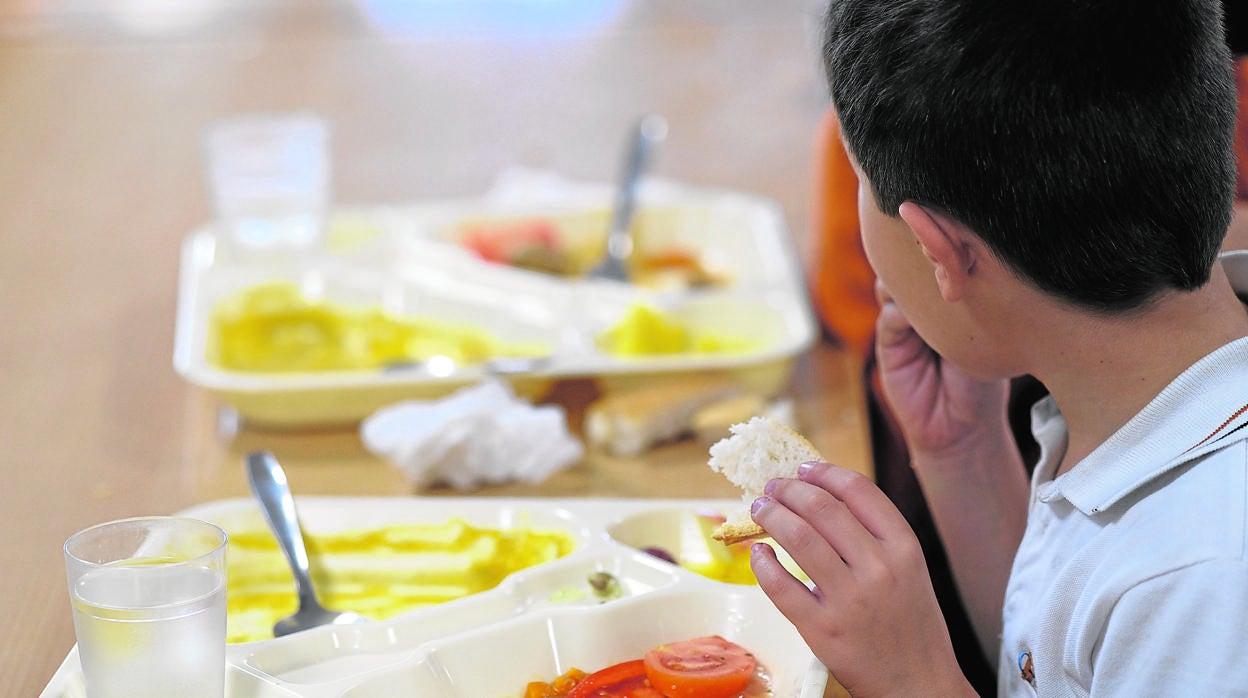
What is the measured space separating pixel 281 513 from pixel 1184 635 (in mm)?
845

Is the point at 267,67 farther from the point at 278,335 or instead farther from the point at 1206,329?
the point at 1206,329

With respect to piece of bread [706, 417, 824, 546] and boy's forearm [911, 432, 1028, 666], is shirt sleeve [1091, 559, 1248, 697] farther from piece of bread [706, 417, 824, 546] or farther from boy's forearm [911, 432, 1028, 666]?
boy's forearm [911, 432, 1028, 666]

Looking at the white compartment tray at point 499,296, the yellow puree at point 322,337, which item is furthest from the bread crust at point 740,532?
the yellow puree at point 322,337

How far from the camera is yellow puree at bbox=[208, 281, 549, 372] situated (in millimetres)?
1772

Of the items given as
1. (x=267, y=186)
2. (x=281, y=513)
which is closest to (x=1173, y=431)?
(x=281, y=513)

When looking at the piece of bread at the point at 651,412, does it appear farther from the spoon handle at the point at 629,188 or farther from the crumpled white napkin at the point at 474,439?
the spoon handle at the point at 629,188

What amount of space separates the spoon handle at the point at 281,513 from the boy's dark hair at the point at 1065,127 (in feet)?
2.21

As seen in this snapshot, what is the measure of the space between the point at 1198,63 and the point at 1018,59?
133 mm

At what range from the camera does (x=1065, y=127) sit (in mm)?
844

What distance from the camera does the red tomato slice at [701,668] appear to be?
3.44ft

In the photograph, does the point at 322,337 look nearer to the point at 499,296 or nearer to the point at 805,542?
the point at 499,296

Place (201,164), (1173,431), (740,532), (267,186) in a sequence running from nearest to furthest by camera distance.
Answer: (1173,431)
(740,532)
(267,186)
(201,164)

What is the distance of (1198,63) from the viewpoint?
0.86 meters

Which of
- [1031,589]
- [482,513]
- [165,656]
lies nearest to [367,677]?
[165,656]
